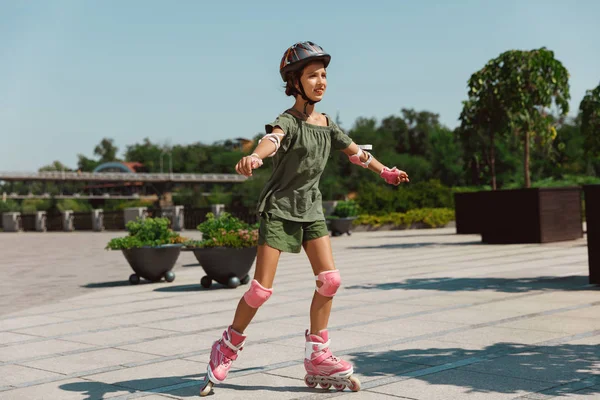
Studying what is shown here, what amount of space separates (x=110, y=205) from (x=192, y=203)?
79127mm

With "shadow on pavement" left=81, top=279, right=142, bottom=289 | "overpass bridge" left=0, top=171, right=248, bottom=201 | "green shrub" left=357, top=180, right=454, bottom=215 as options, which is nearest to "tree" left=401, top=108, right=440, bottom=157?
"overpass bridge" left=0, top=171, right=248, bottom=201

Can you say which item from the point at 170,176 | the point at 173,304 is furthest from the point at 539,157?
the point at 170,176

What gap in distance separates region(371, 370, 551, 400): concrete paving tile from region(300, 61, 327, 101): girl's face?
1.88 meters

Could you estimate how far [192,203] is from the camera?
77438mm

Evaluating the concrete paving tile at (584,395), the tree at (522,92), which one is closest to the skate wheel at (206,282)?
the concrete paving tile at (584,395)

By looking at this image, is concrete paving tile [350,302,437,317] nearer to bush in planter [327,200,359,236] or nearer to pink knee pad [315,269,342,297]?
pink knee pad [315,269,342,297]

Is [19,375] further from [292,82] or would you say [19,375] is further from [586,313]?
[586,313]

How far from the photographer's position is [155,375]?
564 centimetres

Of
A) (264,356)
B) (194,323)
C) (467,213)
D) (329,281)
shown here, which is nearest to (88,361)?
(264,356)

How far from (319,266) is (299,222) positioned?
0.30 metres

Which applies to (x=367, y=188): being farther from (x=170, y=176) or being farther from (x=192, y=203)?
(x=170, y=176)

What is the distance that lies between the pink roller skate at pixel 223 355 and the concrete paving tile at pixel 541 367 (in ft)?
5.26

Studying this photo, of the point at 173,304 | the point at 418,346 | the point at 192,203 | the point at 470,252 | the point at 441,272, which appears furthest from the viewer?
the point at 192,203

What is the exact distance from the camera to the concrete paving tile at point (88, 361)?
6.05 meters
